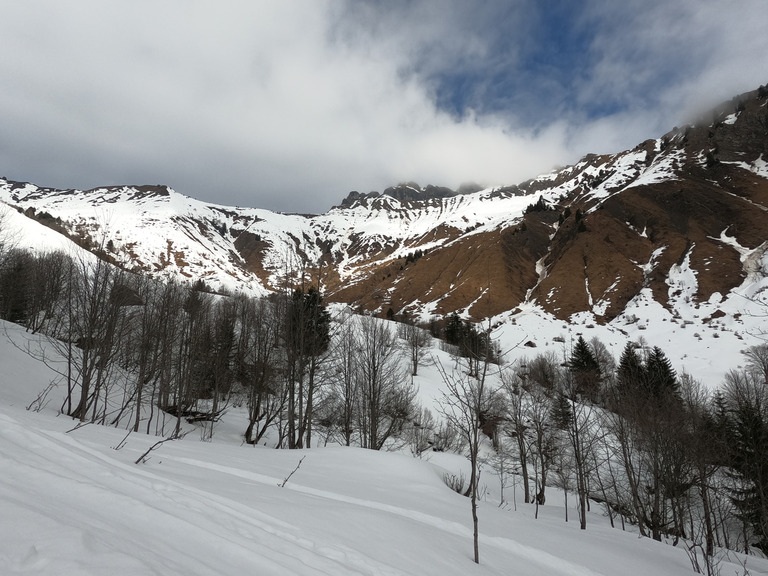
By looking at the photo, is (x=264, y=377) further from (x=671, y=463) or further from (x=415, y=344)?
(x=415, y=344)

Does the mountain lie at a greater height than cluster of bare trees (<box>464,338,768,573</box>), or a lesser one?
greater

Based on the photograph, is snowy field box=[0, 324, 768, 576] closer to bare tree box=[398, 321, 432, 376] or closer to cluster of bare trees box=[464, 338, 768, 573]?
cluster of bare trees box=[464, 338, 768, 573]

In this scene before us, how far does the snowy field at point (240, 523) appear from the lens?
2.32 meters

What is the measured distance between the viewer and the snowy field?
2316 mm

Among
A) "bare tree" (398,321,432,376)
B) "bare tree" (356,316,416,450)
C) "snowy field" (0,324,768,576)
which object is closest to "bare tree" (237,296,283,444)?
"bare tree" (356,316,416,450)

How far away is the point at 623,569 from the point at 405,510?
491 cm

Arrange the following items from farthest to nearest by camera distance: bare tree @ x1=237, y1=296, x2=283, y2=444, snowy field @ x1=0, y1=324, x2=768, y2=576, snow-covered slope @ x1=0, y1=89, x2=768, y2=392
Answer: snow-covered slope @ x1=0, y1=89, x2=768, y2=392 < bare tree @ x1=237, y1=296, x2=283, y2=444 < snowy field @ x1=0, y1=324, x2=768, y2=576

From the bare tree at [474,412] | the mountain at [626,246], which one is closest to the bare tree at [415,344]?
the mountain at [626,246]

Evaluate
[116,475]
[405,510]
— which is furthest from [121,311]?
[405,510]

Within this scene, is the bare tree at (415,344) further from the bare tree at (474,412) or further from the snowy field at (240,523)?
the bare tree at (474,412)

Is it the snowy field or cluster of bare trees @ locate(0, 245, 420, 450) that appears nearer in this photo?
the snowy field

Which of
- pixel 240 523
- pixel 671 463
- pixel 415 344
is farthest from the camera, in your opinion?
pixel 415 344

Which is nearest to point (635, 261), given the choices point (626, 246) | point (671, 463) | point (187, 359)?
point (626, 246)

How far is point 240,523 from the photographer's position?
12.5 feet
